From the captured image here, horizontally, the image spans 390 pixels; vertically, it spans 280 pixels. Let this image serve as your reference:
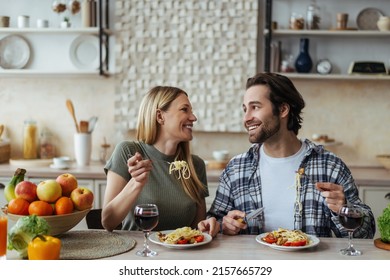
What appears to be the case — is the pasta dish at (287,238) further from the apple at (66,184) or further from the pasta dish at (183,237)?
the apple at (66,184)

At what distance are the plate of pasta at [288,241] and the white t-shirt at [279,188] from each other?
33cm

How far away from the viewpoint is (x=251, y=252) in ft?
5.65

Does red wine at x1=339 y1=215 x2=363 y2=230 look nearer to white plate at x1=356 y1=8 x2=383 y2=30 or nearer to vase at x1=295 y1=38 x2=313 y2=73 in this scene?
vase at x1=295 y1=38 x2=313 y2=73

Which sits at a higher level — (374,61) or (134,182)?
(374,61)

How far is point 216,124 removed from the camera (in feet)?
12.9

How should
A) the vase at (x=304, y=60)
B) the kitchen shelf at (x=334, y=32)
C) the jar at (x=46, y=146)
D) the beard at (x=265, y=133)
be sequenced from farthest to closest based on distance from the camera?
the jar at (x=46, y=146)
the vase at (x=304, y=60)
the kitchen shelf at (x=334, y=32)
the beard at (x=265, y=133)

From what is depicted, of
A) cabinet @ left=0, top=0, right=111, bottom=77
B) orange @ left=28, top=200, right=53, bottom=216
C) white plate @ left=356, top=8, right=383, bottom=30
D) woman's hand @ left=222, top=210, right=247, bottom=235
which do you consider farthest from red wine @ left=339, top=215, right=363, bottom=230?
cabinet @ left=0, top=0, right=111, bottom=77

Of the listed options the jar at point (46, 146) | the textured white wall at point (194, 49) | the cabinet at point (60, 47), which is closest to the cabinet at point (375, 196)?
the textured white wall at point (194, 49)

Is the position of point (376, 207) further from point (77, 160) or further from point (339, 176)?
→ point (77, 160)

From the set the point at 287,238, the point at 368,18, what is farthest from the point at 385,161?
the point at 287,238

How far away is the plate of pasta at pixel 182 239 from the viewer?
67.9 inches

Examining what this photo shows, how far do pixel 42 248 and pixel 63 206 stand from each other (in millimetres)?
246
